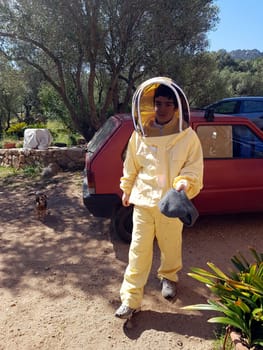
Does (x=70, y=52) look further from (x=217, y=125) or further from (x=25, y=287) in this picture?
(x=25, y=287)

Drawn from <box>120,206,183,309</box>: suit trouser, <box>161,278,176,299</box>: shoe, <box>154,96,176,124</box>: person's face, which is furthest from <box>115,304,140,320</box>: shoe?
<box>154,96,176,124</box>: person's face

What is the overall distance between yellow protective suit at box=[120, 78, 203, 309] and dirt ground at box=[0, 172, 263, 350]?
31 centimetres

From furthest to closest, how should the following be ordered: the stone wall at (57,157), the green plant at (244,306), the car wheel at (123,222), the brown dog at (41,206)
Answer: the stone wall at (57,157)
the brown dog at (41,206)
the car wheel at (123,222)
the green plant at (244,306)

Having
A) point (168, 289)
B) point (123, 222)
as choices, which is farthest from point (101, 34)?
point (168, 289)

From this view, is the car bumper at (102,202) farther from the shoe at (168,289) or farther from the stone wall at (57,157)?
the stone wall at (57,157)

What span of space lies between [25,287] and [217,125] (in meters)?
2.88

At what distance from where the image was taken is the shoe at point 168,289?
3.09m

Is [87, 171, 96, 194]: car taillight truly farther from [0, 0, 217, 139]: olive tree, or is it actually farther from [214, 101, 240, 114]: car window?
[214, 101, 240, 114]: car window

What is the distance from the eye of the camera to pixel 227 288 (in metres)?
2.22

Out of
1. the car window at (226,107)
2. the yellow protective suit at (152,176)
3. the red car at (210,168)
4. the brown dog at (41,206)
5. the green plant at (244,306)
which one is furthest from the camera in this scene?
the car window at (226,107)

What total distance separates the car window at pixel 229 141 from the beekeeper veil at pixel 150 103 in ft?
5.07

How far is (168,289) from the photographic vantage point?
10.2ft

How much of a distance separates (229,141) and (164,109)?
1935mm

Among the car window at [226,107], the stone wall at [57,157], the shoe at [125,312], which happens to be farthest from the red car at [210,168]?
the car window at [226,107]
